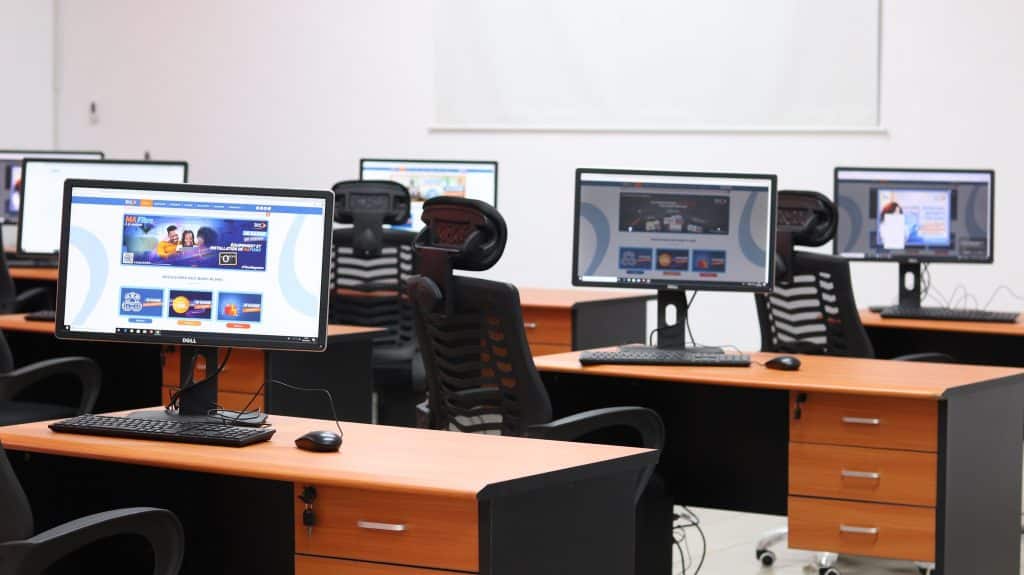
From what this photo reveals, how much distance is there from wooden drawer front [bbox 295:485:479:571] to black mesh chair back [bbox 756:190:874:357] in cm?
246

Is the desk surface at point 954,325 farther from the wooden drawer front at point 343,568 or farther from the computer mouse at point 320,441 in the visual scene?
the wooden drawer front at point 343,568

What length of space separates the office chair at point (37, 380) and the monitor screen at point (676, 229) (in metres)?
1.67

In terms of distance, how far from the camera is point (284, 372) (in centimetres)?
497

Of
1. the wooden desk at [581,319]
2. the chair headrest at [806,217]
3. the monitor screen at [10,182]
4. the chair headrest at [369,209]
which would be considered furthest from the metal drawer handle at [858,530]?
the monitor screen at [10,182]

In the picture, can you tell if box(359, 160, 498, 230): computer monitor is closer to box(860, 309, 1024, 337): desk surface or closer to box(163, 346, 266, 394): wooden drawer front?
box(860, 309, 1024, 337): desk surface

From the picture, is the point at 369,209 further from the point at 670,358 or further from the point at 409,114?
the point at 409,114

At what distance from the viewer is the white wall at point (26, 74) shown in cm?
928

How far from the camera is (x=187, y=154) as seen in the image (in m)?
9.33

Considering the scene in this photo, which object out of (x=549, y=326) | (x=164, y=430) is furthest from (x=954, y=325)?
(x=164, y=430)

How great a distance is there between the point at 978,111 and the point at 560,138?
223 centimetres

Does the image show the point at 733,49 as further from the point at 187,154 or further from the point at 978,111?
the point at 187,154

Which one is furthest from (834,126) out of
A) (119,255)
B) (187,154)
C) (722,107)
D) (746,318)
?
(119,255)

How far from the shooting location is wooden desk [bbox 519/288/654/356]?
5996 mm

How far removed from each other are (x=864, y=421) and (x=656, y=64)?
439 centimetres
